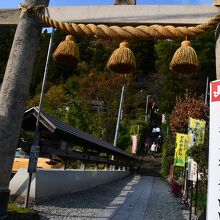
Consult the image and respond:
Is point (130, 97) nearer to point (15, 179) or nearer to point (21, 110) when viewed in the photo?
point (15, 179)

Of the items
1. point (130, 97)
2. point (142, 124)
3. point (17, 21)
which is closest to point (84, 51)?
point (130, 97)

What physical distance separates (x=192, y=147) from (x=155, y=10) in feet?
23.7

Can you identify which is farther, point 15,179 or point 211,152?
point 15,179

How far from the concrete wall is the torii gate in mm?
4528

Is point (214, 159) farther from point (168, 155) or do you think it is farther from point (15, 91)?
point (168, 155)

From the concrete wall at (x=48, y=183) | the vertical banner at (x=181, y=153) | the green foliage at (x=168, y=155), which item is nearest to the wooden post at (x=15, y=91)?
the concrete wall at (x=48, y=183)

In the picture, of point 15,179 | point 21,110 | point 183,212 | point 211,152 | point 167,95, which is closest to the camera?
point 211,152

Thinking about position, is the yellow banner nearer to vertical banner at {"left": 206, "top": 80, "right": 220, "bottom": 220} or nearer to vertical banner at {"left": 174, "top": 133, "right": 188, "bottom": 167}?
vertical banner at {"left": 174, "top": 133, "right": 188, "bottom": 167}

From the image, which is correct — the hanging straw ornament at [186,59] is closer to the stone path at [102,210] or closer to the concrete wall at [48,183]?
the stone path at [102,210]

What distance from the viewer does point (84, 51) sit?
42.7m

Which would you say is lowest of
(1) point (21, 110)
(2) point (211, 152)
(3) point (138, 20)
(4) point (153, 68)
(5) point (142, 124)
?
(2) point (211, 152)

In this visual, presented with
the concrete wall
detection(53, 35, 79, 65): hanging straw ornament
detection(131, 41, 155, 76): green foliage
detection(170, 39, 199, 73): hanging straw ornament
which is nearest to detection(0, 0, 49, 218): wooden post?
detection(53, 35, 79, 65): hanging straw ornament

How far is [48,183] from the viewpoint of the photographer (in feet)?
32.6

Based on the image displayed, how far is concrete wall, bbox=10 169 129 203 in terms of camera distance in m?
9.26
